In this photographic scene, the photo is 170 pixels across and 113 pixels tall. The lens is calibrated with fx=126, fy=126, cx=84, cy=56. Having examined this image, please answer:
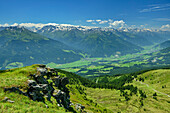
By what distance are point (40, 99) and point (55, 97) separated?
1125cm

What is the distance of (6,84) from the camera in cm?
3831

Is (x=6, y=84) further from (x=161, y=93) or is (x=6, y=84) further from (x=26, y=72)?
(x=161, y=93)

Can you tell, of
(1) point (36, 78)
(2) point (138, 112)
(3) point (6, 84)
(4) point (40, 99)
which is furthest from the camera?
(2) point (138, 112)

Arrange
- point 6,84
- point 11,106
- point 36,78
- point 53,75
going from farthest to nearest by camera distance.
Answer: point 53,75 → point 36,78 → point 6,84 → point 11,106

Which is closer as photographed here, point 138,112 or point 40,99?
point 40,99

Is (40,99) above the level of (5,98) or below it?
below

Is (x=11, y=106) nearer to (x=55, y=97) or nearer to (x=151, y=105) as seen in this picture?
(x=55, y=97)

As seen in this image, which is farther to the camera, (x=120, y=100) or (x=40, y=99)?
(x=120, y=100)

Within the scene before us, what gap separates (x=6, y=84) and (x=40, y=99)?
11.2 meters

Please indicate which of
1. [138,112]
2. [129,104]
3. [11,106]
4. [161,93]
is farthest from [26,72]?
[161,93]

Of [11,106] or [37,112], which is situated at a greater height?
[11,106]

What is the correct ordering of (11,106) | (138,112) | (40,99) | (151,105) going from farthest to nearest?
(151,105) < (138,112) < (40,99) < (11,106)

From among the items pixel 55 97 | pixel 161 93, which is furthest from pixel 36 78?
pixel 161 93

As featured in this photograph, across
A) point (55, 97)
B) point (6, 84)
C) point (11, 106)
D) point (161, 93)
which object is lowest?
point (161, 93)
